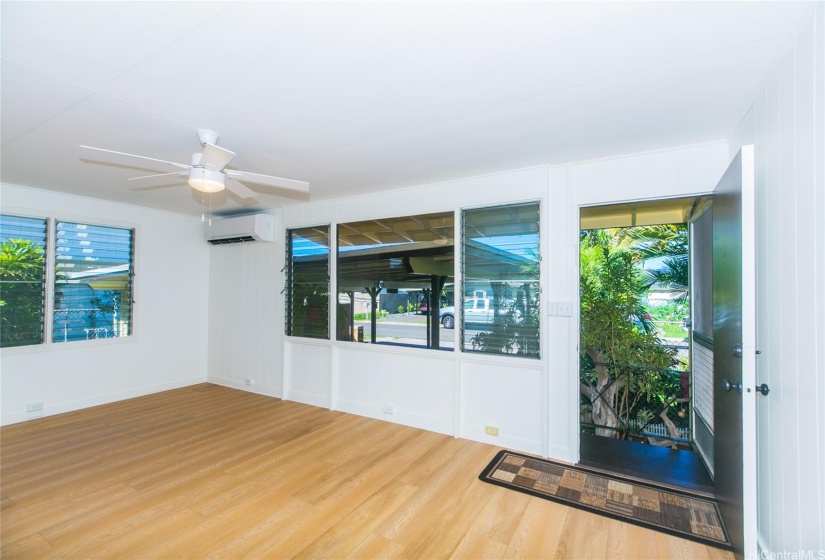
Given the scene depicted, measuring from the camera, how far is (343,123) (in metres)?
2.57

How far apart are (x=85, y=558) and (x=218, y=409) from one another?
2.63 meters

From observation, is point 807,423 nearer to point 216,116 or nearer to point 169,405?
point 216,116

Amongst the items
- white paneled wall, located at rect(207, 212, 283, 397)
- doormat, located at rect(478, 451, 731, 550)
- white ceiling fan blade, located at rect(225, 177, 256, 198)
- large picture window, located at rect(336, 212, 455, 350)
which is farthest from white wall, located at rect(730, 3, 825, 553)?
white paneled wall, located at rect(207, 212, 283, 397)

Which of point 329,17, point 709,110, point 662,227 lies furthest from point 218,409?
point 662,227

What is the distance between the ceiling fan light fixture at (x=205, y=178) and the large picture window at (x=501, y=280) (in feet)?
7.25

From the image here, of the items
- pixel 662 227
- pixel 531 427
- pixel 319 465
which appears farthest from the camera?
pixel 662 227

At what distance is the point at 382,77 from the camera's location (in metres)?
2.01

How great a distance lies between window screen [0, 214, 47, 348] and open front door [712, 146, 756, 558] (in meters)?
6.25

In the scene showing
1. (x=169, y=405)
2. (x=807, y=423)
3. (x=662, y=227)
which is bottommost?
(x=169, y=405)

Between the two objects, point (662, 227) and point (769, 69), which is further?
point (662, 227)

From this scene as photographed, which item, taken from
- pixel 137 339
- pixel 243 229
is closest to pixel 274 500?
pixel 243 229

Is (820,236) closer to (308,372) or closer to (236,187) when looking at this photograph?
(236,187)

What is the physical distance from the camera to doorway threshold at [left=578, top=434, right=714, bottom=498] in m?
2.88

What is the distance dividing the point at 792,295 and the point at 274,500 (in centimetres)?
314
